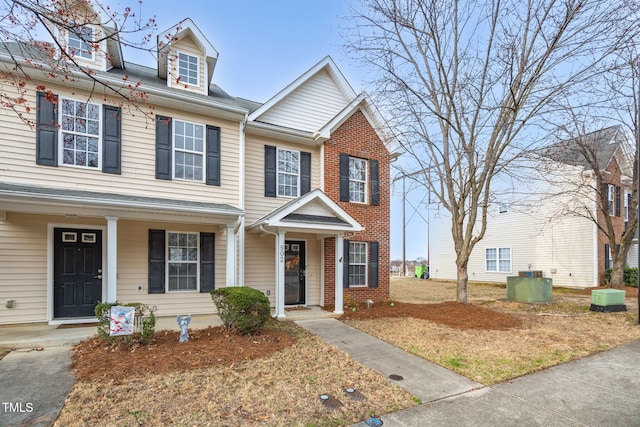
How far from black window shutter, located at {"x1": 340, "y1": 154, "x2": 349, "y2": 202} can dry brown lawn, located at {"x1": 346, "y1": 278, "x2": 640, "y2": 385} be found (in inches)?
157

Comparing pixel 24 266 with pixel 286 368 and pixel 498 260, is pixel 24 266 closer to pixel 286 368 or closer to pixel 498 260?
pixel 286 368

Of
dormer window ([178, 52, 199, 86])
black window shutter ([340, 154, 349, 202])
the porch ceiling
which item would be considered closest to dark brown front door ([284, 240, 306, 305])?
black window shutter ([340, 154, 349, 202])

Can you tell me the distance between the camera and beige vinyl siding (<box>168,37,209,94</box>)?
8.83 metres

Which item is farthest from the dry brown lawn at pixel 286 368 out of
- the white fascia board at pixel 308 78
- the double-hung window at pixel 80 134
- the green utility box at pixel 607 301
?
the white fascia board at pixel 308 78

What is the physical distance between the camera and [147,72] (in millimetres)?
9750

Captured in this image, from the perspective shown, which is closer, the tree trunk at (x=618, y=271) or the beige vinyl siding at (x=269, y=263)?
the beige vinyl siding at (x=269, y=263)

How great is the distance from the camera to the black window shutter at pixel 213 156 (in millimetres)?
8805

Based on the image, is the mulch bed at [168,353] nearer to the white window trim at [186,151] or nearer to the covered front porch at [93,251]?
the covered front porch at [93,251]

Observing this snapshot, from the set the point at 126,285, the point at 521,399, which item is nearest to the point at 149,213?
the point at 126,285

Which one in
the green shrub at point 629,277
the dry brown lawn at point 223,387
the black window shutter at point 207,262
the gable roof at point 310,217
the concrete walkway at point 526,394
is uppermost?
the gable roof at point 310,217

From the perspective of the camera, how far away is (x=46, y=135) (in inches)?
282

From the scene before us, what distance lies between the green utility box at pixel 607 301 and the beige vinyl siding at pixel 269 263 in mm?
8403

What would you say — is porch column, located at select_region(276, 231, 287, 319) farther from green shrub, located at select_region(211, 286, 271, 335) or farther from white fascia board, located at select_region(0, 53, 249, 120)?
white fascia board, located at select_region(0, 53, 249, 120)

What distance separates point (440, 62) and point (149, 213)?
8.87 metres
